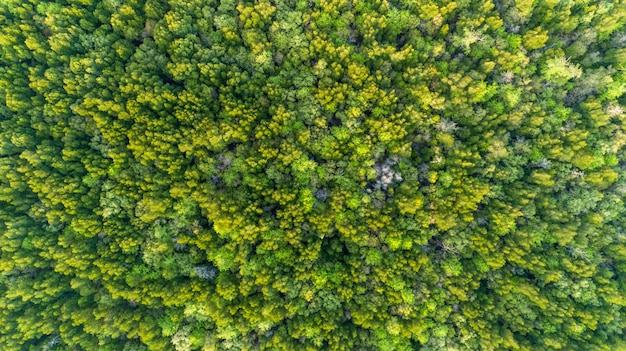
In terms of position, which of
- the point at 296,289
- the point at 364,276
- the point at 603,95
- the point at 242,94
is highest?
the point at 603,95

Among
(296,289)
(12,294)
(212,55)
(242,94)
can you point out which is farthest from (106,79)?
(296,289)

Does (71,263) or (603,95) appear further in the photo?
(603,95)

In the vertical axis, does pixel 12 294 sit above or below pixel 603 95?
below

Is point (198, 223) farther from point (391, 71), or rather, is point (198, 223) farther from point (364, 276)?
point (391, 71)

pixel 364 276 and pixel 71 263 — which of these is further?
pixel 364 276

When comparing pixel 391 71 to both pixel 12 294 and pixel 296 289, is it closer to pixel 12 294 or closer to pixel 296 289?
pixel 296 289

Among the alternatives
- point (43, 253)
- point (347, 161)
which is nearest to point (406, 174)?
point (347, 161)
